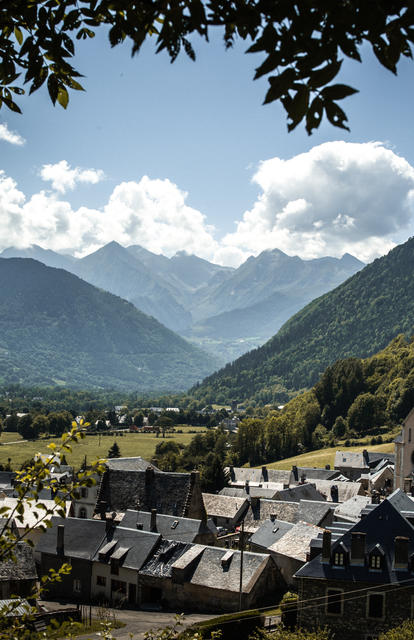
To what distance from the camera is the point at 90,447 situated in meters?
171

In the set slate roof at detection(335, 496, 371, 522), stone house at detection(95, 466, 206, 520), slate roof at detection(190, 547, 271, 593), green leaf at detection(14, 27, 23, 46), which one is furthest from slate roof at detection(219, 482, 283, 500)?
green leaf at detection(14, 27, 23, 46)

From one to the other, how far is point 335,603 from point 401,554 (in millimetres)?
4920

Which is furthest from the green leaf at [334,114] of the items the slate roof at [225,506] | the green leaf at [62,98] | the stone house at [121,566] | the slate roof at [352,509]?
the slate roof at [225,506]

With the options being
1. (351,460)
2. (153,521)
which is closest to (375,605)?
(153,521)

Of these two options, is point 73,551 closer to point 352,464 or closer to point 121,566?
point 121,566

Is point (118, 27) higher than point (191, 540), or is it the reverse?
point (118, 27)

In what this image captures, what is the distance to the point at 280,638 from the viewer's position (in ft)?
102

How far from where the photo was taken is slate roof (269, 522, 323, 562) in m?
52.2

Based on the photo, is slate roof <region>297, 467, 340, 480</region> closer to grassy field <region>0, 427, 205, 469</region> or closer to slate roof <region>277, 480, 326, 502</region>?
slate roof <region>277, 480, 326, 502</region>

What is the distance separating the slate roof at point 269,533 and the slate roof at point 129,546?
10.0 m

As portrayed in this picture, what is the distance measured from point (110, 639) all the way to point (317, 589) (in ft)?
101

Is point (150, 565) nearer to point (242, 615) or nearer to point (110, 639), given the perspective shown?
point (242, 615)

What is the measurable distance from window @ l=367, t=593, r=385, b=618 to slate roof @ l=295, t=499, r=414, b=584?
758 mm

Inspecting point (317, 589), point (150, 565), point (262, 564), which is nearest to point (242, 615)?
point (317, 589)
